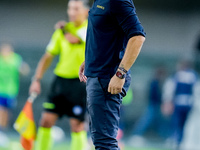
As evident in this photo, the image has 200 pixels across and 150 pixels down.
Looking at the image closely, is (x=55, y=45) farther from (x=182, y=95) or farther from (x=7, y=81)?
(x=7, y=81)

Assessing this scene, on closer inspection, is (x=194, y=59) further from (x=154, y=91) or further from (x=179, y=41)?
(x=179, y=41)

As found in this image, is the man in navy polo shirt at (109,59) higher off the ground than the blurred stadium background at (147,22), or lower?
Answer: higher

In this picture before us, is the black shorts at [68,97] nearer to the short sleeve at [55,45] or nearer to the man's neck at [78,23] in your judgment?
the short sleeve at [55,45]

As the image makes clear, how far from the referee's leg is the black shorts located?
2422 mm

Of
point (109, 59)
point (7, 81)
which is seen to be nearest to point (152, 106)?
point (7, 81)

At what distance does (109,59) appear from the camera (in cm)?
436

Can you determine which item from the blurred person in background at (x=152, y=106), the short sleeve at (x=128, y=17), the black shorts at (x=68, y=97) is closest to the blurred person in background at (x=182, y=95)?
the blurred person in background at (x=152, y=106)

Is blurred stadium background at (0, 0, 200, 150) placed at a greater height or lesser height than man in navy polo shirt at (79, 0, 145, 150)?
lesser

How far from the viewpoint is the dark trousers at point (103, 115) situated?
14.0 ft

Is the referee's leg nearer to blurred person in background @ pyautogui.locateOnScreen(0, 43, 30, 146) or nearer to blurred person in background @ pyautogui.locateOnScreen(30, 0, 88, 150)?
blurred person in background @ pyautogui.locateOnScreen(30, 0, 88, 150)

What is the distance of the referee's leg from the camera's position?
4273mm

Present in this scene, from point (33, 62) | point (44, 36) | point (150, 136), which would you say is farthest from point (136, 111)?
point (44, 36)

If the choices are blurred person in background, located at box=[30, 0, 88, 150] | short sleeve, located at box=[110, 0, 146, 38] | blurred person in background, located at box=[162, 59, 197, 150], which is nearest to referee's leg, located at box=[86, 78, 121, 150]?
short sleeve, located at box=[110, 0, 146, 38]

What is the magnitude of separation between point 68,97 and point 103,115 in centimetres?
258
